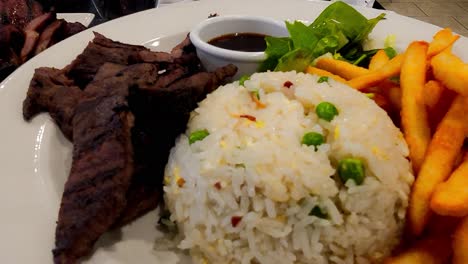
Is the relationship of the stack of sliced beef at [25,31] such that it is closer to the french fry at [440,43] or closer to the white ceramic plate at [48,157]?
the white ceramic plate at [48,157]

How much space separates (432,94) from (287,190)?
861 millimetres

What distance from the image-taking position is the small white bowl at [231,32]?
2.75 metres

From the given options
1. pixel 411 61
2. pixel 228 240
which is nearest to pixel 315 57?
Answer: pixel 411 61

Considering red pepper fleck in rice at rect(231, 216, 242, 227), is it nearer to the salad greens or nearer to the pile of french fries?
the pile of french fries

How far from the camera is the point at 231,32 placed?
10.3ft

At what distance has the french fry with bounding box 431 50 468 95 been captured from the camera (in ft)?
6.41

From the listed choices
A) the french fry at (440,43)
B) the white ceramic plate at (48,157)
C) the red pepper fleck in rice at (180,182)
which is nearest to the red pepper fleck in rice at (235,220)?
the red pepper fleck in rice at (180,182)

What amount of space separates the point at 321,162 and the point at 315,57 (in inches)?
49.2

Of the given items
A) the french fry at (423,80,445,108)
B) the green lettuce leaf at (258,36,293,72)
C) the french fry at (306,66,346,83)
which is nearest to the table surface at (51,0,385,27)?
the green lettuce leaf at (258,36,293,72)

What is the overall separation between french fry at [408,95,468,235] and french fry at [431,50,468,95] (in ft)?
0.31

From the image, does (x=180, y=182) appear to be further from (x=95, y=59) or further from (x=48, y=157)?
(x=95, y=59)

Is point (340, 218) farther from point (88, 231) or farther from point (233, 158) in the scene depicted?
point (88, 231)

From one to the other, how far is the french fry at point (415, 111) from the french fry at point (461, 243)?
1.29 ft

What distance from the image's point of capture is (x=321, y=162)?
192 cm
